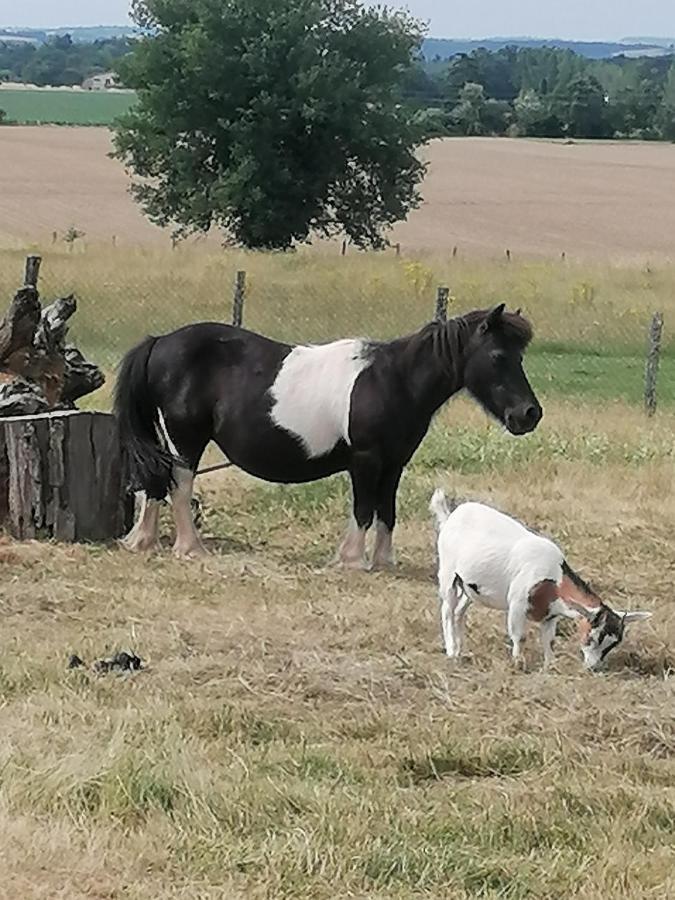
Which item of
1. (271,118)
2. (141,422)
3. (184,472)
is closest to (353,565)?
(184,472)

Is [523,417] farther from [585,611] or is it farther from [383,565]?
[585,611]

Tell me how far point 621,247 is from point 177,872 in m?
42.6

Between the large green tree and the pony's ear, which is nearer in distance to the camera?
the pony's ear

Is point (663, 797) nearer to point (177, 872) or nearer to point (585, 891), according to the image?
point (585, 891)

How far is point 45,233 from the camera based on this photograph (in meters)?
40.7

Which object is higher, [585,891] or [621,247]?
[585,891]

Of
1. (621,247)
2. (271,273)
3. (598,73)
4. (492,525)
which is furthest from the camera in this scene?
(598,73)

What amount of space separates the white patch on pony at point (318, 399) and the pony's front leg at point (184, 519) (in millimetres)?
717

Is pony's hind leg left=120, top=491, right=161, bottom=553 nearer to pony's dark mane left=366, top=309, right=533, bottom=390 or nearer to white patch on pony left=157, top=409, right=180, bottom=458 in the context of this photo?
white patch on pony left=157, top=409, right=180, bottom=458

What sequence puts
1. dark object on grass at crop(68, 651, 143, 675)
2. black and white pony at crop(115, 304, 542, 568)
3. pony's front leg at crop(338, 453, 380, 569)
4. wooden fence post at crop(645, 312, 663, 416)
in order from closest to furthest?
dark object on grass at crop(68, 651, 143, 675) < black and white pony at crop(115, 304, 542, 568) < pony's front leg at crop(338, 453, 380, 569) < wooden fence post at crop(645, 312, 663, 416)

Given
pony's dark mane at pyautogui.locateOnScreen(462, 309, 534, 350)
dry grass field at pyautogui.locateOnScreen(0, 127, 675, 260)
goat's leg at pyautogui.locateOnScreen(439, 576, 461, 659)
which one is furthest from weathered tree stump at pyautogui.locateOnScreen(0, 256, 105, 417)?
dry grass field at pyautogui.locateOnScreen(0, 127, 675, 260)

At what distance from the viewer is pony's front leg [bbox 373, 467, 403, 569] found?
9430 millimetres

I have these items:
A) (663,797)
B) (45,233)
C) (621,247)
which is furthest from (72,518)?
(621,247)

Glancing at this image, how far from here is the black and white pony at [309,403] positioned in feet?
30.3
